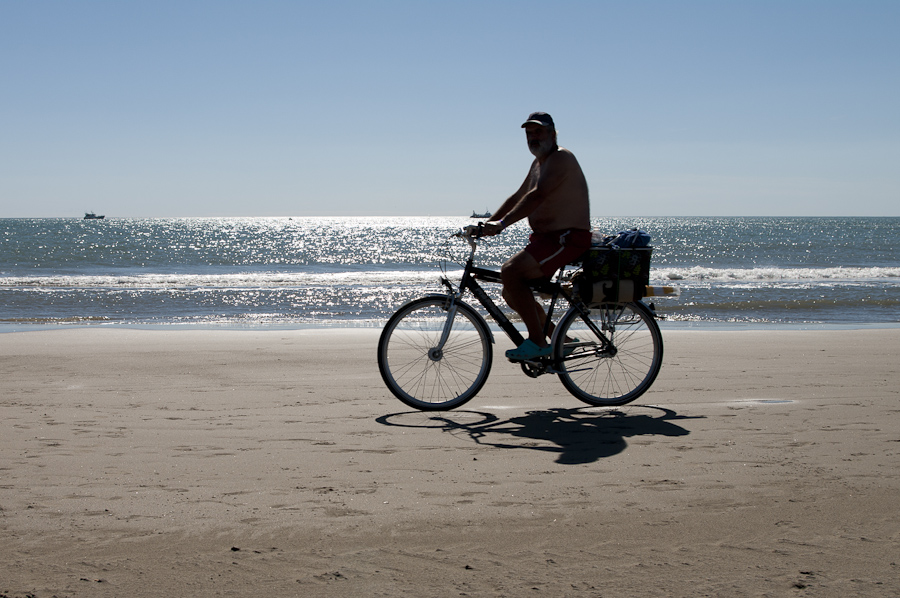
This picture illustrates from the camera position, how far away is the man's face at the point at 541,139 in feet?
15.6

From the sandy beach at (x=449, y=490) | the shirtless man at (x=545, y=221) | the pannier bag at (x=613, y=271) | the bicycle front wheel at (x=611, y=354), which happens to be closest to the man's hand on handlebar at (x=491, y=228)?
the shirtless man at (x=545, y=221)

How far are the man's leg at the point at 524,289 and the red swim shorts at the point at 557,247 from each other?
48 millimetres

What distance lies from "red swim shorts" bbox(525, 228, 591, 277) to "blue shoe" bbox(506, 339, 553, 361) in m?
0.47

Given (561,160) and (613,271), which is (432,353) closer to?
(613,271)

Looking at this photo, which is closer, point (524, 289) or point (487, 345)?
point (524, 289)

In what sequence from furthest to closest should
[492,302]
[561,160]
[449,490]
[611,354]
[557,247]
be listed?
[611,354] → [492,302] → [557,247] → [561,160] → [449,490]

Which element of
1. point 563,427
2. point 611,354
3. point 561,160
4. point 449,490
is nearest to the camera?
point 449,490

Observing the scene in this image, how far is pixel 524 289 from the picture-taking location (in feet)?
15.8

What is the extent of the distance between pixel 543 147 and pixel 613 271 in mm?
935

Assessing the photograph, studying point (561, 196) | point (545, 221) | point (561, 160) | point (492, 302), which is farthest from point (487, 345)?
point (561, 160)

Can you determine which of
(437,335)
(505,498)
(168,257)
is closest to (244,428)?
(437,335)

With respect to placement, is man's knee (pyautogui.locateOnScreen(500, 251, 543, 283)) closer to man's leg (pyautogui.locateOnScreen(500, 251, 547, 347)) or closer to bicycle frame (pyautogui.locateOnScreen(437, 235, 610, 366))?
man's leg (pyautogui.locateOnScreen(500, 251, 547, 347))

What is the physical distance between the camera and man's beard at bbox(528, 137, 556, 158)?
15.7ft

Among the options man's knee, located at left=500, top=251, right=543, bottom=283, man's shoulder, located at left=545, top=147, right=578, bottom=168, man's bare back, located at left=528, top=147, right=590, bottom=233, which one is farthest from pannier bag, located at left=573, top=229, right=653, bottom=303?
man's shoulder, located at left=545, top=147, right=578, bottom=168
